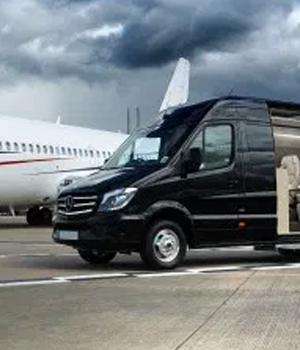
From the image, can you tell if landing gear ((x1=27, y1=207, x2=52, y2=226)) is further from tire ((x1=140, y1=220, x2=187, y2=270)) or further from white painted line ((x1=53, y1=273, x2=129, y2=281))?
white painted line ((x1=53, y1=273, x2=129, y2=281))

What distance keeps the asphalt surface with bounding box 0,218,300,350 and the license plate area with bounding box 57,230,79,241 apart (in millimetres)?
498

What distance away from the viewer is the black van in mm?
13562

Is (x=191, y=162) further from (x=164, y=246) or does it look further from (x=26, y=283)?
(x=26, y=283)

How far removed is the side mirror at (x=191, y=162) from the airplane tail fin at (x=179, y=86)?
23.7 metres

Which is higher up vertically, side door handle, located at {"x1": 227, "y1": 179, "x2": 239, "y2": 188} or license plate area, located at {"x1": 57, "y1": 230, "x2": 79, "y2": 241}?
side door handle, located at {"x1": 227, "y1": 179, "x2": 239, "y2": 188}

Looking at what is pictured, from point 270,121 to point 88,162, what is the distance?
1621 cm

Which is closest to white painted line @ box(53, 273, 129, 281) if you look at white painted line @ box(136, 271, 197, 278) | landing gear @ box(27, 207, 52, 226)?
white painted line @ box(136, 271, 197, 278)

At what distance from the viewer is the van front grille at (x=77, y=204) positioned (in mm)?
13656

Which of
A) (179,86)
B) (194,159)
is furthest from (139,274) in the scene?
(179,86)

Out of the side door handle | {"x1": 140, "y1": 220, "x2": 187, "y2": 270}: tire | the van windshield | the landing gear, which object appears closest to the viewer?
{"x1": 140, "y1": 220, "x2": 187, "y2": 270}: tire

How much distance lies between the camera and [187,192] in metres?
13.9

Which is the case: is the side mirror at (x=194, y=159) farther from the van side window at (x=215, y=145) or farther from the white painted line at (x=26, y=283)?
the white painted line at (x=26, y=283)

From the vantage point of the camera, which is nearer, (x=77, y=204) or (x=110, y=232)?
(x=110, y=232)

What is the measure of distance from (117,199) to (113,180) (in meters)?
0.35
